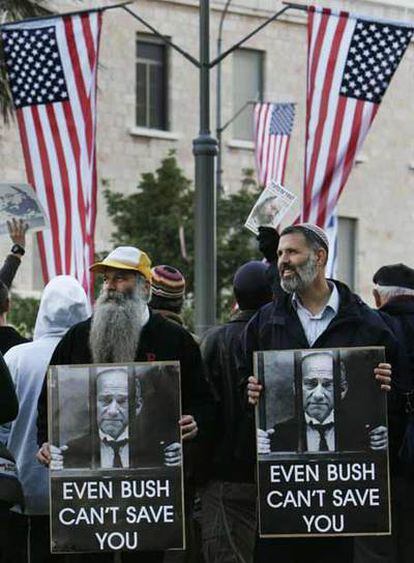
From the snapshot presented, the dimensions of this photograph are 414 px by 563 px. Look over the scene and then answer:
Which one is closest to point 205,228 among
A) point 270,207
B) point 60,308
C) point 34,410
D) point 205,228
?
point 205,228

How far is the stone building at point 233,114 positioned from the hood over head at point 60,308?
1141 inches

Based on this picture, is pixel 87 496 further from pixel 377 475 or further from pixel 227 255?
pixel 227 255

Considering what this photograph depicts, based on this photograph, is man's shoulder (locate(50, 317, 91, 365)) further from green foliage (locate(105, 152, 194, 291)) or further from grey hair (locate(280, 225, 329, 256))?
green foliage (locate(105, 152, 194, 291))

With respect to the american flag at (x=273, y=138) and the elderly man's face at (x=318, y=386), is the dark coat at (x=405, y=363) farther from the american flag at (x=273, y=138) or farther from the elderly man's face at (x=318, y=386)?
the american flag at (x=273, y=138)

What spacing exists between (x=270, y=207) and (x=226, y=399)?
4.02m

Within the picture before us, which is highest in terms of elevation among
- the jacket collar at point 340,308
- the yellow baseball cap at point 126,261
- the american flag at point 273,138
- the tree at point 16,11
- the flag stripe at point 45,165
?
the tree at point 16,11

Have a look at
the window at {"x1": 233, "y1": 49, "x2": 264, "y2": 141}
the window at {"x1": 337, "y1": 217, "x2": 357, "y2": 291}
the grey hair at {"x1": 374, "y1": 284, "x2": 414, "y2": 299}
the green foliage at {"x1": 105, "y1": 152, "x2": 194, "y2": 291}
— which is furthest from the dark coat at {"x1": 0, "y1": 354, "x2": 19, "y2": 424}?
the window at {"x1": 337, "y1": 217, "x2": 357, "y2": 291}

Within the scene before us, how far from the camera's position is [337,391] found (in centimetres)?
820

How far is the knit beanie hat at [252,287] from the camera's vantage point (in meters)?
9.72

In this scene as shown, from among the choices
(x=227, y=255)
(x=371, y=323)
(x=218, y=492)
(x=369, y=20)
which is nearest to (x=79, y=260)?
(x=369, y=20)

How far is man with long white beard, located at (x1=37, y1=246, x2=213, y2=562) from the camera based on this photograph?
8.46 meters

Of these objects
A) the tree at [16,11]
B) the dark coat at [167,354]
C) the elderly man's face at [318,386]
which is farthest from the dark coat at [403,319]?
the tree at [16,11]

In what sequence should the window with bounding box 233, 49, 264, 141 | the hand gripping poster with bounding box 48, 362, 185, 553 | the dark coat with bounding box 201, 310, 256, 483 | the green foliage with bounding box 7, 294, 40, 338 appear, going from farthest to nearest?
the window with bounding box 233, 49, 264, 141, the green foliage with bounding box 7, 294, 40, 338, the dark coat with bounding box 201, 310, 256, 483, the hand gripping poster with bounding box 48, 362, 185, 553

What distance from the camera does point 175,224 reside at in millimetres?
33812
